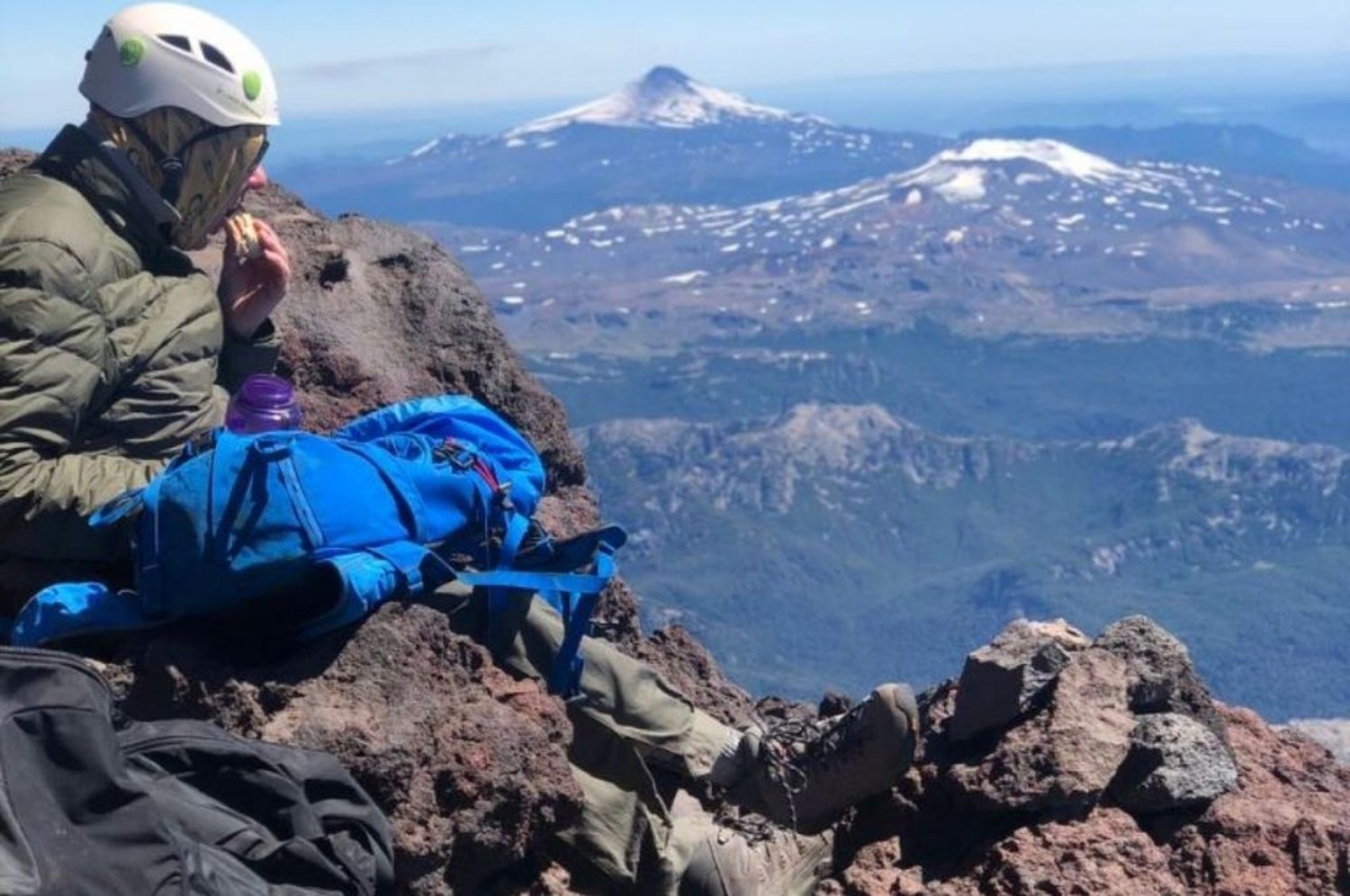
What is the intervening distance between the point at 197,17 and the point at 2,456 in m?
2.11

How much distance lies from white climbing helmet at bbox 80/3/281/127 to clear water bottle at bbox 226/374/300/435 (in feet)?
3.52

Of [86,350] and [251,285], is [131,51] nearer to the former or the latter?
[251,285]

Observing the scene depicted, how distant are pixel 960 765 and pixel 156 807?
324 centimetres

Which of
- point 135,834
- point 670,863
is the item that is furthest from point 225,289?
point 135,834

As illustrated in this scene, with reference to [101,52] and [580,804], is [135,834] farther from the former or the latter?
[101,52]

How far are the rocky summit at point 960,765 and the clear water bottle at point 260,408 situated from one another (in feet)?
3.40

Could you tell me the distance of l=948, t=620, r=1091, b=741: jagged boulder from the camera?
633 cm

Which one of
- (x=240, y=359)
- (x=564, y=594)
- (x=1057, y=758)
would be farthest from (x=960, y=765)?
(x=240, y=359)

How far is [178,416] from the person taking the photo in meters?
6.16

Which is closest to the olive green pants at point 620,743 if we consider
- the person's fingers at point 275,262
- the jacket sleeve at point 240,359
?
the jacket sleeve at point 240,359

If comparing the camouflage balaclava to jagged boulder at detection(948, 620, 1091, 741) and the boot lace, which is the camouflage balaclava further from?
jagged boulder at detection(948, 620, 1091, 741)

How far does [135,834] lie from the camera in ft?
12.2

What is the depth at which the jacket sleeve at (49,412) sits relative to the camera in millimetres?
5316

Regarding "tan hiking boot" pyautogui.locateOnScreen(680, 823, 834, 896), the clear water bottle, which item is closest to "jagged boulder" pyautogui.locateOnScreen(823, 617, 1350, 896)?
"tan hiking boot" pyautogui.locateOnScreen(680, 823, 834, 896)
